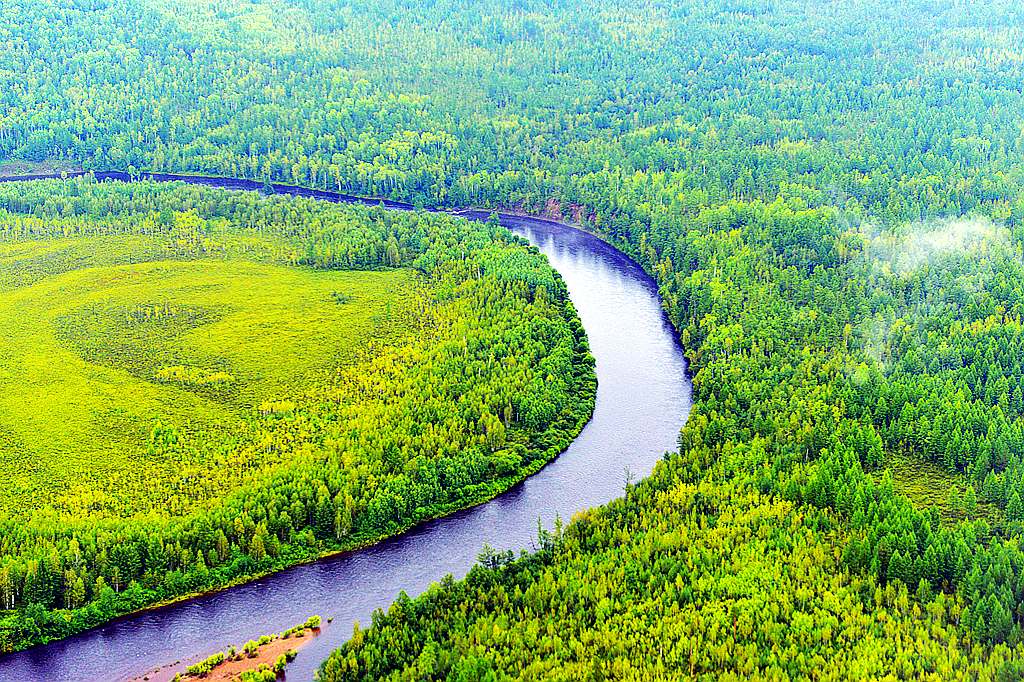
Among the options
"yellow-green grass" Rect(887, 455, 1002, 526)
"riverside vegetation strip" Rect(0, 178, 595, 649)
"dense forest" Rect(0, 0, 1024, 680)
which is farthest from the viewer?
"yellow-green grass" Rect(887, 455, 1002, 526)

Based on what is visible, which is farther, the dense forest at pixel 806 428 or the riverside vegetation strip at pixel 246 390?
the riverside vegetation strip at pixel 246 390

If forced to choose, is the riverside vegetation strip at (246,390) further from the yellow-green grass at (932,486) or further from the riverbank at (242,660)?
the yellow-green grass at (932,486)

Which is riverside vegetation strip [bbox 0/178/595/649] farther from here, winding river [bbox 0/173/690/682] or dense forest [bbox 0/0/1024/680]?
dense forest [bbox 0/0/1024/680]

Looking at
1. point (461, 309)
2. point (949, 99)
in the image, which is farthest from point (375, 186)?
point (949, 99)

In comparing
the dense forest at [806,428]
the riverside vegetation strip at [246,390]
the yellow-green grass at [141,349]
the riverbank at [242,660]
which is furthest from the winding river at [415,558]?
the yellow-green grass at [141,349]

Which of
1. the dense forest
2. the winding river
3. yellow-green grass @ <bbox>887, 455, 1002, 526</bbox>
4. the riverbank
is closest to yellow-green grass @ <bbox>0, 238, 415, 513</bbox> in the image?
the winding river

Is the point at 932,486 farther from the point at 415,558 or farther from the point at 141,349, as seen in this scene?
the point at 141,349

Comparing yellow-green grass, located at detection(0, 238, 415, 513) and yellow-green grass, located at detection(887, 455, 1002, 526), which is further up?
yellow-green grass, located at detection(0, 238, 415, 513)
